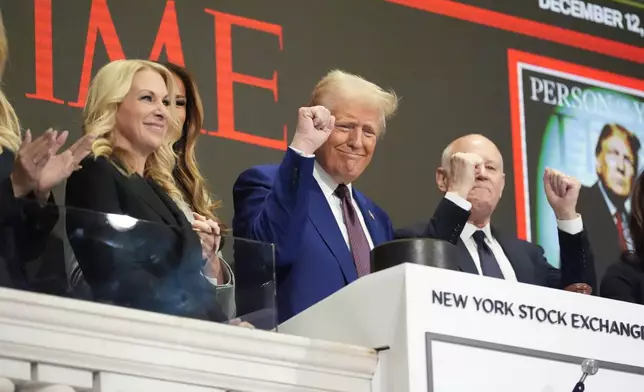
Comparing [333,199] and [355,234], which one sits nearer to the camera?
[355,234]

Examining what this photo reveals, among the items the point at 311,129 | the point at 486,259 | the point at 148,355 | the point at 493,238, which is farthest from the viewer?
the point at 493,238

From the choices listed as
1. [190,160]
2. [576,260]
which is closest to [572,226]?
[576,260]

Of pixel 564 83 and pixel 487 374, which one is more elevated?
pixel 564 83

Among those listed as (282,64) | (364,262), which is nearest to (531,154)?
(282,64)

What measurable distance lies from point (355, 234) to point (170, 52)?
1027mm

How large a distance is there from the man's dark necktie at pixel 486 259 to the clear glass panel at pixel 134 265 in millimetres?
1251

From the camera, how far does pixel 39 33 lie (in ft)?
12.7

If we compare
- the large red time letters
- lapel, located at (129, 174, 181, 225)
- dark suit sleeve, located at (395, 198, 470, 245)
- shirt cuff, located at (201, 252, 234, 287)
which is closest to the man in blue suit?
dark suit sleeve, located at (395, 198, 470, 245)

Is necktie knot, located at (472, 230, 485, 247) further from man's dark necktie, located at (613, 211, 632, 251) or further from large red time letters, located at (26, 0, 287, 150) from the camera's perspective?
man's dark necktie, located at (613, 211, 632, 251)

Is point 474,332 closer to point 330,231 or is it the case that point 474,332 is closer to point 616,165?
point 330,231

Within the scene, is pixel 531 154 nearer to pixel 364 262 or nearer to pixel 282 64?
pixel 282 64

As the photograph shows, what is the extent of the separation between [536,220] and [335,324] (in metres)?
2.37

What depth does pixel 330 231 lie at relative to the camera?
332cm

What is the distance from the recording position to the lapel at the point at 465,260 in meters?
3.49
